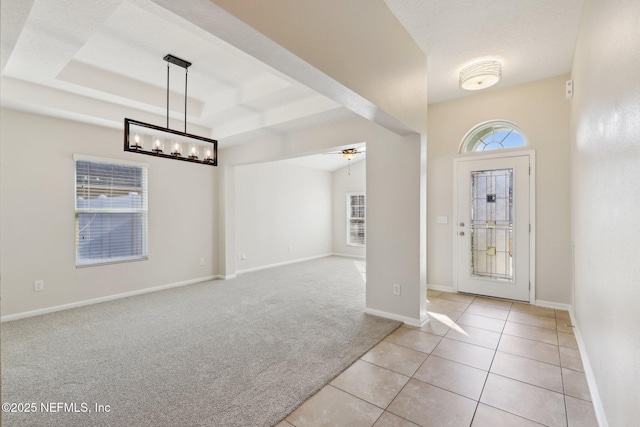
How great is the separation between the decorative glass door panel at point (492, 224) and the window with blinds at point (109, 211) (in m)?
5.15

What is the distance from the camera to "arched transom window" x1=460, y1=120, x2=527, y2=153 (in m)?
4.29

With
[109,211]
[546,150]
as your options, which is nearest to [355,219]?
[546,150]

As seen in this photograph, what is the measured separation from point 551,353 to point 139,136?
458 cm

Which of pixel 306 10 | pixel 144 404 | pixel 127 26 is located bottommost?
pixel 144 404

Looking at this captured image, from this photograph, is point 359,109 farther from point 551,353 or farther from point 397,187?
point 551,353

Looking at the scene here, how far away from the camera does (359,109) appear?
2.48m

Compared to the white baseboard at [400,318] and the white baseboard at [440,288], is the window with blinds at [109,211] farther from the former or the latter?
the white baseboard at [440,288]

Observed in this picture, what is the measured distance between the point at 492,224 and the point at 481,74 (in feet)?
6.81

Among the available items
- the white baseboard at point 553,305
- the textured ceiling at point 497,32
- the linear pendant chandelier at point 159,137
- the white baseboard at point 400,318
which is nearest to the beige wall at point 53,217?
the linear pendant chandelier at point 159,137

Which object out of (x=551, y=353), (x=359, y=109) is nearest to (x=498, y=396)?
(x=551, y=353)

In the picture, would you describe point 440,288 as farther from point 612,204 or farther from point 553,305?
point 612,204

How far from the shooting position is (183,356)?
2.83 m

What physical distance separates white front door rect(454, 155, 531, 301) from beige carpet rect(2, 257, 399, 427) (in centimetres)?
174

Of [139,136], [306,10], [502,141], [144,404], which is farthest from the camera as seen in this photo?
[502,141]
